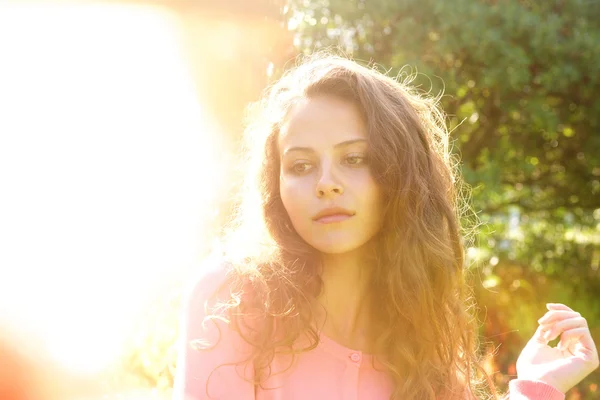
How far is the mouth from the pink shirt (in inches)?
14.5

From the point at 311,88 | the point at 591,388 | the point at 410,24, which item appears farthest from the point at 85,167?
the point at 591,388

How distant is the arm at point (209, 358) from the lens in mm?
2051

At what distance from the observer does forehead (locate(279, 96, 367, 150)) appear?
2070 mm

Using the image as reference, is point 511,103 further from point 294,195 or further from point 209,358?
point 209,358

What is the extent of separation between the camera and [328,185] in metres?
2.00

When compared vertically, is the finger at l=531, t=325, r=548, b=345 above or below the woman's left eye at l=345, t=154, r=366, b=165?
below

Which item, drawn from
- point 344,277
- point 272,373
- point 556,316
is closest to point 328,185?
point 344,277

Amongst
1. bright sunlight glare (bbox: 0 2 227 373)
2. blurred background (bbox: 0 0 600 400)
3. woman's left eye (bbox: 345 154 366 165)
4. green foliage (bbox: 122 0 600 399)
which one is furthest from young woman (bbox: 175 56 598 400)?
green foliage (bbox: 122 0 600 399)

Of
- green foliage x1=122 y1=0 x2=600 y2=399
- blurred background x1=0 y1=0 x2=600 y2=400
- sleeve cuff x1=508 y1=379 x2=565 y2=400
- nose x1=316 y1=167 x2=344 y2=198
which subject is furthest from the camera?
green foliage x1=122 y1=0 x2=600 y2=399

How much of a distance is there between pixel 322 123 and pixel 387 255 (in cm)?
47

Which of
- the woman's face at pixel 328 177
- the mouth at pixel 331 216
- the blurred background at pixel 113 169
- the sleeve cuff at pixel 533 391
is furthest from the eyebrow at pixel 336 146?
the blurred background at pixel 113 169

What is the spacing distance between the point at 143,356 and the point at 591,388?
→ 3.43m

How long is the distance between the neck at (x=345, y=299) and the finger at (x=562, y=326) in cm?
53

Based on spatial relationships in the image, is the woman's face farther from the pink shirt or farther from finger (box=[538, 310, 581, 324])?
finger (box=[538, 310, 581, 324])
